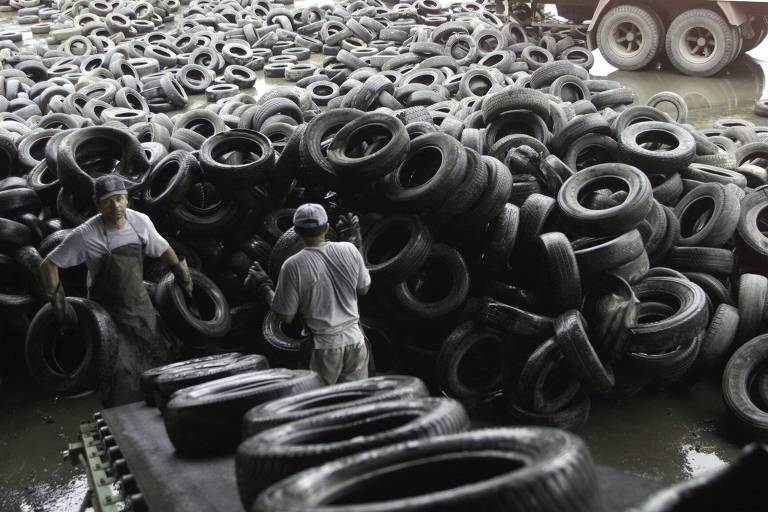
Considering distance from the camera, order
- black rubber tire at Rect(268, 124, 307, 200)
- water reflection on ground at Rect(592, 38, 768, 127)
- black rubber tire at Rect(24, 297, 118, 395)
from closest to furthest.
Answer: black rubber tire at Rect(24, 297, 118, 395) < black rubber tire at Rect(268, 124, 307, 200) < water reflection on ground at Rect(592, 38, 768, 127)

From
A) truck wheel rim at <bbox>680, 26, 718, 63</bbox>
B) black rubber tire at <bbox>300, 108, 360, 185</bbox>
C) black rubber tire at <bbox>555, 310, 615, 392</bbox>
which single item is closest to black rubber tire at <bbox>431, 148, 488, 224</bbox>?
black rubber tire at <bbox>300, 108, 360, 185</bbox>

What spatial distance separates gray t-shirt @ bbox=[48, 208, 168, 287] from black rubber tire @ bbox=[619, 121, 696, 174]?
4.31 metres

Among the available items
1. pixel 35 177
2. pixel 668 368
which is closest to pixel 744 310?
pixel 668 368

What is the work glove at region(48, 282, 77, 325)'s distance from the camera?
508 cm

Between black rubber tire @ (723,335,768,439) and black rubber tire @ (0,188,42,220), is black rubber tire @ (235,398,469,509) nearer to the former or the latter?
black rubber tire @ (723,335,768,439)

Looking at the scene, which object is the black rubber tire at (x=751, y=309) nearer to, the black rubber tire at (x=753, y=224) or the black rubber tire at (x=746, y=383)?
the black rubber tire at (x=746, y=383)

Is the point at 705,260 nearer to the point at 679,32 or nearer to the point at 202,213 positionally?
the point at 202,213

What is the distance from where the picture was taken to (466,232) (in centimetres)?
614

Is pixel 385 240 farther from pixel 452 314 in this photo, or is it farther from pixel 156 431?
pixel 156 431

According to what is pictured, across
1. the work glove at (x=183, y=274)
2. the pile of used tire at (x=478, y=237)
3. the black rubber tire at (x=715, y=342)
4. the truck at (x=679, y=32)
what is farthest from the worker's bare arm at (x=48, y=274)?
the truck at (x=679, y=32)

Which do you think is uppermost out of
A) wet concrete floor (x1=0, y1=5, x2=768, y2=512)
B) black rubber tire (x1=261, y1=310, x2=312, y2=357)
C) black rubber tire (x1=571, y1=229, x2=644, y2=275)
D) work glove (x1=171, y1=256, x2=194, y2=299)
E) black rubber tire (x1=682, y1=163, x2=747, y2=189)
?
black rubber tire (x1=682, y1=163, x2=747, y2=189)

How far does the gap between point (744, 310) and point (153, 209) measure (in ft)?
15.6

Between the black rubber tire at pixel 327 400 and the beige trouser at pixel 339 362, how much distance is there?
133 centimetres

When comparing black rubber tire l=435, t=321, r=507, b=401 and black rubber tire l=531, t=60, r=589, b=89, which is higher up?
black rubber tire l=531, t=60, r=589, b=89
